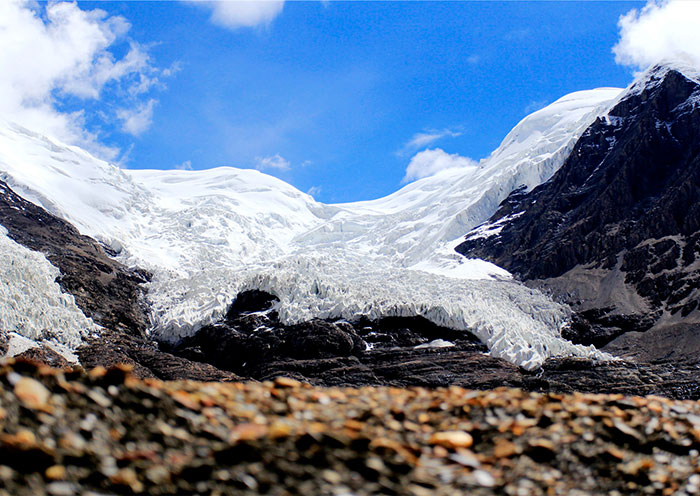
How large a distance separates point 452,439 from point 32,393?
4.58 metres

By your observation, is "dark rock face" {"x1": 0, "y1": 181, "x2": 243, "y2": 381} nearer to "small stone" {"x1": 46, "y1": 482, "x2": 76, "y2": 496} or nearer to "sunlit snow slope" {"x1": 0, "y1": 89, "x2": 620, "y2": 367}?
"sunlit snow slope" {"x1": 0, "y1": 89, "x2": 620, "y2": 367}

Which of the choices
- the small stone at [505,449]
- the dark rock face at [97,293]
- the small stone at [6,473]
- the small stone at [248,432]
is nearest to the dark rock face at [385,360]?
the dark rock face at [97,293]

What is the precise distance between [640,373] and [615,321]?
18.6 m

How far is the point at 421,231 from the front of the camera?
127188 millimetres

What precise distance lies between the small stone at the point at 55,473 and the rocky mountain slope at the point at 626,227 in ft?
222

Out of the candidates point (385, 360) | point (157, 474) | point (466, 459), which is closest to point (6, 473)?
point (157, 474)

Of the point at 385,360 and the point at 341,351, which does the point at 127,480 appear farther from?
the point at 341,351

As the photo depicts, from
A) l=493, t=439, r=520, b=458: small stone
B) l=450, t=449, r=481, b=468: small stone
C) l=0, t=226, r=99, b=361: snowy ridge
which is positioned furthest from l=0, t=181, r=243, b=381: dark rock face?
l=450, t=449, r=481, b=468: small stone

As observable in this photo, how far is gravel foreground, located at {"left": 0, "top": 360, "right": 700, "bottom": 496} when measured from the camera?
600 centimetres

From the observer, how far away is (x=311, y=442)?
677 cm

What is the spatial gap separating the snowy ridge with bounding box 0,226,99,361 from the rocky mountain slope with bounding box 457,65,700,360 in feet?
187

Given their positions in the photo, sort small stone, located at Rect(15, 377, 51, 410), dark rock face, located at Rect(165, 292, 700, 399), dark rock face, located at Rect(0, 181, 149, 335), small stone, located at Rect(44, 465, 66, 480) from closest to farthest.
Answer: small stone, located at Rect(44, 465, 66, 480), small stone, located at Rect(15, 377, 51, 410), dark rock face, located at Rect(165, 292, 700, 399), dark rock face, located at Rect(0, 181, 149, 335)

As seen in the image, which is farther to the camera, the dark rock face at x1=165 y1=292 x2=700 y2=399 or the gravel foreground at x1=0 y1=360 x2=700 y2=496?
the dark rock face at x1=165 y1=292 x2=700 y2=399

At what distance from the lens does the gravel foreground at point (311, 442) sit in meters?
6.00
